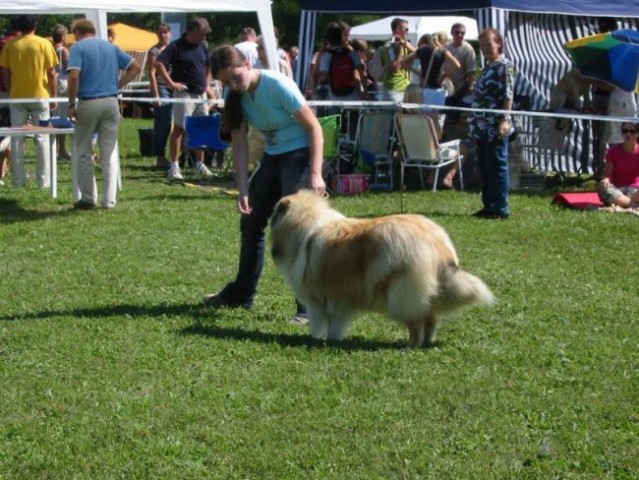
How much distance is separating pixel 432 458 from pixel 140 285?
4290 millimetres

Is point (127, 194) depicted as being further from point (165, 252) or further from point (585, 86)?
point (585, 86)

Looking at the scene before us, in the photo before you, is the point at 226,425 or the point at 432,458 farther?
the point at 226,425

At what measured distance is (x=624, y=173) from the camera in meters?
12.7

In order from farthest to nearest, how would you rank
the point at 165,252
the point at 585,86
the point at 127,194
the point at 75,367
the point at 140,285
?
the point at 585,86, the point at 127,194, the point at 165,252, the point at 140,285, the point at 75,367

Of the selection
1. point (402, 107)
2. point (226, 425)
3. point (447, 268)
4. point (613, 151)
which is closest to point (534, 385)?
point (447, 268)

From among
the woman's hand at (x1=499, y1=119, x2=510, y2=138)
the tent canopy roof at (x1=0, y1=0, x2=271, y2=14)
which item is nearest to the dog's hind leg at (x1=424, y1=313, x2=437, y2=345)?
the woman's hand at (x1=499, y1=119, x2=510, y2=138)

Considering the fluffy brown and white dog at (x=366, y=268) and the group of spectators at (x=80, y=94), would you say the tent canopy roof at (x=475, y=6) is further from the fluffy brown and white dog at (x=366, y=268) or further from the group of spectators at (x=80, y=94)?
the fluffy brown and white dog at (x=366, y=268)

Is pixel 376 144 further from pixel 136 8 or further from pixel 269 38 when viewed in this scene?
pixel 136 8

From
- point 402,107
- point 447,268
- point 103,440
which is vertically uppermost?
point 402,107

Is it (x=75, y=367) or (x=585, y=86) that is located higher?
(x=585, y=86)

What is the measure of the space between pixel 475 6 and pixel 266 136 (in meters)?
8.04

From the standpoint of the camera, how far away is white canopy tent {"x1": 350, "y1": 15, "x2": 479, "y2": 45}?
27.9 m

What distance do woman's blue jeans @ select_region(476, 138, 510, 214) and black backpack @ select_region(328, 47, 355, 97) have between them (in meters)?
4.43

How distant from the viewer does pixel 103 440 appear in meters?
5.23
